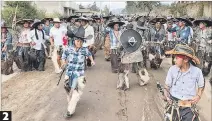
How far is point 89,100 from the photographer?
32.9 ft

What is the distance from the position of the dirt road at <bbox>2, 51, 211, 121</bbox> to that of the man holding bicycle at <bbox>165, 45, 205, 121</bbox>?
2.55 m

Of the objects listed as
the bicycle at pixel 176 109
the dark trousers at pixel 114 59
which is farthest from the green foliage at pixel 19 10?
the bicycle at pixel 176 109

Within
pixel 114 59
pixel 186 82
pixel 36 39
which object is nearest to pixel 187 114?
pixel 186 82

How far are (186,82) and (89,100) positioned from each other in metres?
4.40

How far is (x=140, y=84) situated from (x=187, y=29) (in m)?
3.74

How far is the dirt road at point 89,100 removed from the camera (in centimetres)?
870

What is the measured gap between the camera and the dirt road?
870cm

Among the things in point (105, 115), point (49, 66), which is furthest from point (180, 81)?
point (49, 66)

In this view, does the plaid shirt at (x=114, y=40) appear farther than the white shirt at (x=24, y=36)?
No

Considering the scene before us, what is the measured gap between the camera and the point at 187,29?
14422 mm

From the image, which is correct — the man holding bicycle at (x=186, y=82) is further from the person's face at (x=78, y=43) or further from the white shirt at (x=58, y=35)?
the white shirt at (x=58, y=35)

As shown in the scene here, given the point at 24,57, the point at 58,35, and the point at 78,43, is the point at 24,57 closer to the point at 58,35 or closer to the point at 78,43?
the point at 58,35

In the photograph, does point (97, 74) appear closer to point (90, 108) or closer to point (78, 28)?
point (78, 28)

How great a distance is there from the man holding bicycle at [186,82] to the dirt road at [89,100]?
100 inches
